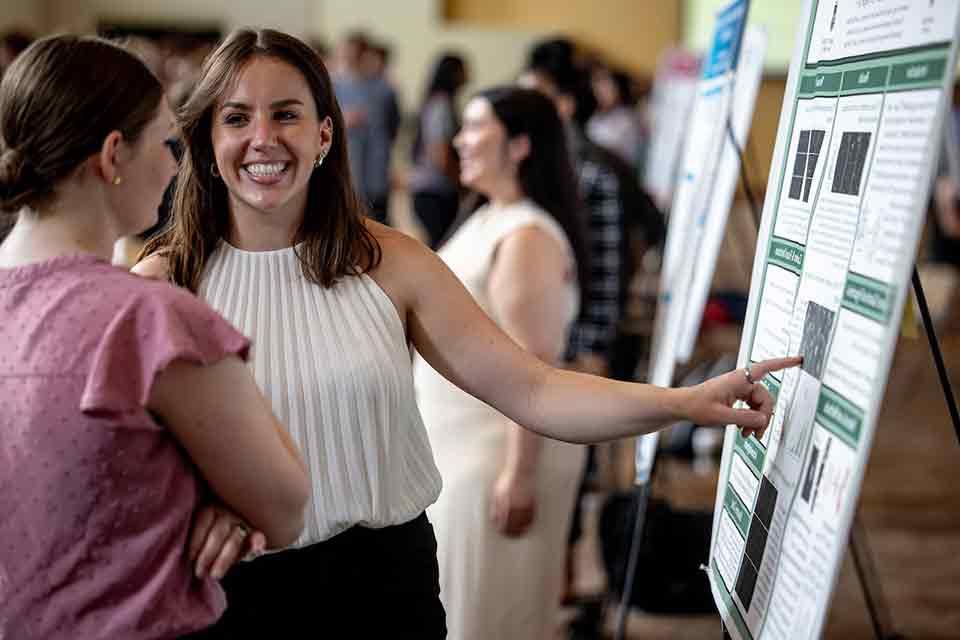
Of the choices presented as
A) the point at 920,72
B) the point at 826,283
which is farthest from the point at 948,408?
the point at 920,72

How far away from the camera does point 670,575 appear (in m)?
3.64

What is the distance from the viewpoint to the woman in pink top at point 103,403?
1.24 metres

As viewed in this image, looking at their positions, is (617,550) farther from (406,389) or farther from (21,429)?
(21,429)

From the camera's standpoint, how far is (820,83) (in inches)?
62.0

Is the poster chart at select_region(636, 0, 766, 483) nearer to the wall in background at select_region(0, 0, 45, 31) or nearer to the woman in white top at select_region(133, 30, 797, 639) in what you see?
the woman in white top at select_region(133, 30, 797, 639)

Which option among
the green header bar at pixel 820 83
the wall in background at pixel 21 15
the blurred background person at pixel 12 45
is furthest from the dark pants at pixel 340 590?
the wall in background at pixel 21 15

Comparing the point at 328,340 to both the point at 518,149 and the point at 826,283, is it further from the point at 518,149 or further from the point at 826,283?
the point at 518,149

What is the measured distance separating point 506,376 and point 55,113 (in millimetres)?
772

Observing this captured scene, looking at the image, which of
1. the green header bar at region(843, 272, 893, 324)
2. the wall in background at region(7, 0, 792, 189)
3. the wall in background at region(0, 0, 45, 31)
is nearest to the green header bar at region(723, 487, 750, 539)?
the green header bar at region(843, 272, 893, 324)

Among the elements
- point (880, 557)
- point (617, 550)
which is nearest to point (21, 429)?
point (617, 550)

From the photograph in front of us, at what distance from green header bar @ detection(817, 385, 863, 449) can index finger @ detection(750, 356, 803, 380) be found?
0.11 metres

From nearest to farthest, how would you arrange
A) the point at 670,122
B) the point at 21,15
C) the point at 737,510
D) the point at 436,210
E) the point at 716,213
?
the point at 737,510 < the point at 716,213 < the point at 436,210 < the point at 670,122 < the point at 21,15

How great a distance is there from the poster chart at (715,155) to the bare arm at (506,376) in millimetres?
816

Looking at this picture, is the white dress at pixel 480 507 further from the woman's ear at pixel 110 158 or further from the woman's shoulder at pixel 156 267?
the woman's ear at pixel 110 158
